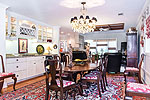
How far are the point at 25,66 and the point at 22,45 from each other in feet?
3.57

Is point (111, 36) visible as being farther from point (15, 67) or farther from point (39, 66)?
point (15, 67)

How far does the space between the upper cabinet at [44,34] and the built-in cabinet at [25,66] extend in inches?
41.2

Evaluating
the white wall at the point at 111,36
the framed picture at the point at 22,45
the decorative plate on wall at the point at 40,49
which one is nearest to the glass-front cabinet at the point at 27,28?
the framed picture at the point at 22,45

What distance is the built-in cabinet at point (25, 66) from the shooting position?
3627mm

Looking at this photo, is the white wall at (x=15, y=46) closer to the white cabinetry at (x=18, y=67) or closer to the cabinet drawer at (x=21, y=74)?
the white cabinetry at (x=18, y=67)

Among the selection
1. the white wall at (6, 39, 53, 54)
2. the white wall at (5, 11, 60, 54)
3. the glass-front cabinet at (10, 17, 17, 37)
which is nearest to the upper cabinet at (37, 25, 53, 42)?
the white wall at (5, 11, 60, 54)

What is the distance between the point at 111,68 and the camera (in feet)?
17.7

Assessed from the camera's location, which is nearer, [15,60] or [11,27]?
[15,60]

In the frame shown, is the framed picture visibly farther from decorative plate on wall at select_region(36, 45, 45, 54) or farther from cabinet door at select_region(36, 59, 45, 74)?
cabinet door at select_region(36, 59, 45, 74)

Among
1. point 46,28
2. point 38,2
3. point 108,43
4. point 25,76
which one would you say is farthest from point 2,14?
point 108,43

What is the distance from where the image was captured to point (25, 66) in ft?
13.5

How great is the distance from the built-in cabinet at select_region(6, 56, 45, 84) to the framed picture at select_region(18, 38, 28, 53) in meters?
0.67

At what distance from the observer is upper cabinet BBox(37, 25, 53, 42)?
5461 millimetres

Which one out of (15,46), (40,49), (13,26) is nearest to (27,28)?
(13,26)
